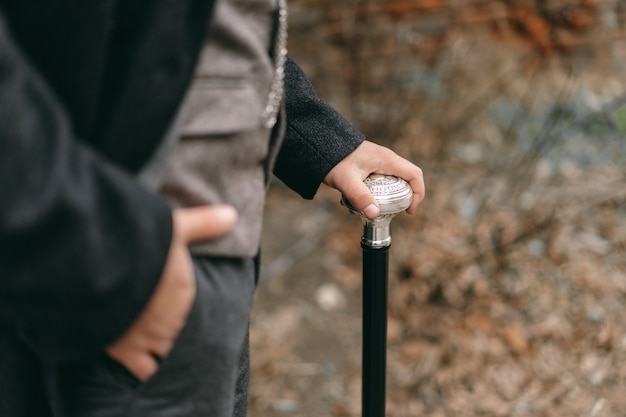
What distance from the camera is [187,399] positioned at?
0.95m

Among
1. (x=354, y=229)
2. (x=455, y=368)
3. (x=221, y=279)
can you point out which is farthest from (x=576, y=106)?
(x=221, y=279)

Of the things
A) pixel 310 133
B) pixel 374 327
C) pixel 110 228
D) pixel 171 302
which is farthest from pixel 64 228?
pixel 374 327

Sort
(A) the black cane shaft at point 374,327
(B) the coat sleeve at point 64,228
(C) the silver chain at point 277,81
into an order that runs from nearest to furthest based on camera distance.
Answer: (B) the coat sleeve at point 64,228
(C) the silver chain at point 277,81
(A) the black cane shaft at point 374,327

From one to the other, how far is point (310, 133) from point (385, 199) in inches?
6.6

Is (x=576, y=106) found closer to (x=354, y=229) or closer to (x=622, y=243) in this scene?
(x=622, y=243)

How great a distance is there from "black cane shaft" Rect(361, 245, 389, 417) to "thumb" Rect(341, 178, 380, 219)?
0.38ft

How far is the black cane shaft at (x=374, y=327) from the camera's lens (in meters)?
1.43

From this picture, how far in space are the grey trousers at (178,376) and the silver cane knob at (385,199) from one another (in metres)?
0.40

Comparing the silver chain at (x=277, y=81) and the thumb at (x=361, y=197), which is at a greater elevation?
the silver chain at (x=277, y=81)

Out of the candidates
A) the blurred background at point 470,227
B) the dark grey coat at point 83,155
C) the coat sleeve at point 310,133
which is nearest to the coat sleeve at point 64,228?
the dark grey coat at point 83,155

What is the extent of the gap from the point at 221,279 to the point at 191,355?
0.31 ft

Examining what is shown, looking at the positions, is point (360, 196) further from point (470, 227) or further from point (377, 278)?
point (470, 227)

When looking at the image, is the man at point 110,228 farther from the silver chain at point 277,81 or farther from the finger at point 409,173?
the finger at point 409,173

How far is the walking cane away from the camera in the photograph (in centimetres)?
133
